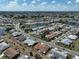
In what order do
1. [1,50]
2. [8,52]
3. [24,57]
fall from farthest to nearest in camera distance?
[1,50]
[8,52]
[24,57]

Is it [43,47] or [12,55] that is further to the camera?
[43,47]

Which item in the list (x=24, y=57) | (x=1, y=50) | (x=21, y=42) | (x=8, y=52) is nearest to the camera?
(x=24, y=57)

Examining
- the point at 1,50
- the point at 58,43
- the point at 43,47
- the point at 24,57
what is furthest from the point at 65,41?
the point at 1,50

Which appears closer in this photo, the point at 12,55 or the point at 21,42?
the point at 12,55

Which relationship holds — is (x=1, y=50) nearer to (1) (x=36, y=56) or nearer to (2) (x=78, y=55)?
(1) (x=36, y=56)

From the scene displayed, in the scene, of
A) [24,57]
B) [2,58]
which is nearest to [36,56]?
[24,57]

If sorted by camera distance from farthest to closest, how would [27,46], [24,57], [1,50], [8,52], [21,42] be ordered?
1. [21,42]
2. [27,46]
3. [1,50]
4. [8,52]
5. [24,57]

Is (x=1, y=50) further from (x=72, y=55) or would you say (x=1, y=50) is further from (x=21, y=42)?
(x=72, y=55)

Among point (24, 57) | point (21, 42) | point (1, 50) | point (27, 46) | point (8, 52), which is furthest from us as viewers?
point (21, 42)
